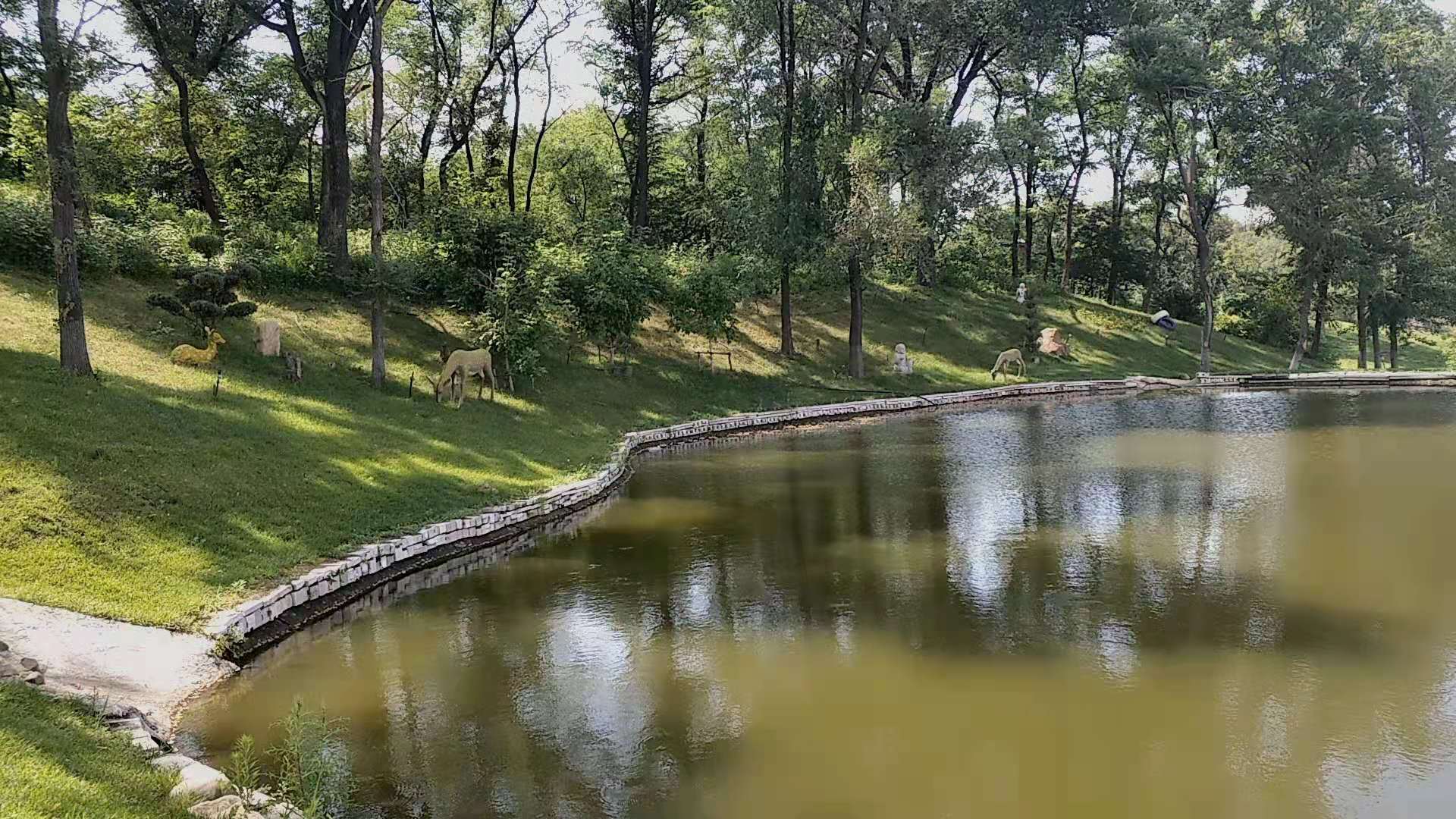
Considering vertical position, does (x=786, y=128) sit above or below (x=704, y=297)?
above

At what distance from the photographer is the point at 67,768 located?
5438 mm

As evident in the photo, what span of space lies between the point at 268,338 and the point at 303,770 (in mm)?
13719

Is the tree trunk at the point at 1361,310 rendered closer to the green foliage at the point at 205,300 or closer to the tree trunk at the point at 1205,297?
the tree trunk at the point at 1205,297

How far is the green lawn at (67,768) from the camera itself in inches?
192

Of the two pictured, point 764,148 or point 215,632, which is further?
point 764,148

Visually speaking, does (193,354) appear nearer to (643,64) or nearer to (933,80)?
(643,64)

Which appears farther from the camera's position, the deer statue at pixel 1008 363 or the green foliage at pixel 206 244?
the deer statue at pixel 1008 363

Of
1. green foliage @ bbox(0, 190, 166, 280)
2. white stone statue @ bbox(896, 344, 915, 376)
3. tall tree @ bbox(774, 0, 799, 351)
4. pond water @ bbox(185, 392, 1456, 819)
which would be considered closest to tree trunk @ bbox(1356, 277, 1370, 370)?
white stone statue @ bbox(896, 344, 915, 376)

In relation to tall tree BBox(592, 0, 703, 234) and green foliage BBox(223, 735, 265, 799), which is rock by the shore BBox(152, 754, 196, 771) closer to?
green foliage BBox(223, 735, 265, 799)

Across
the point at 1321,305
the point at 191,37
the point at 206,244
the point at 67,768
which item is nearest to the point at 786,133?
the point at 191,37

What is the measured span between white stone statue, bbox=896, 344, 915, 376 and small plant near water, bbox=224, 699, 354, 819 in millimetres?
25950

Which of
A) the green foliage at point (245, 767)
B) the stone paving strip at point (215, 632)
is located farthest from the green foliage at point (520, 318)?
the green foliage at point (245, 767)

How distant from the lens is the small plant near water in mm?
6336

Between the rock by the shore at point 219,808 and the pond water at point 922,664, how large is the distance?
1028 millimetres
